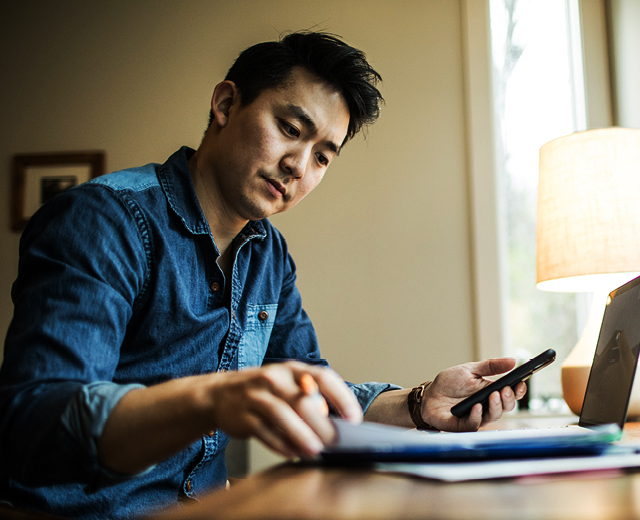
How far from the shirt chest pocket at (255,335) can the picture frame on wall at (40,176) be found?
58.9 inches

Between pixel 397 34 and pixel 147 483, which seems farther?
pixel 397 34

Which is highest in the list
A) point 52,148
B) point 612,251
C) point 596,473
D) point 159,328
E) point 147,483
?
point 52,148

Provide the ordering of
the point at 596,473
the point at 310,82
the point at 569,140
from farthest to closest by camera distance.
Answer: the point at 569,140
the point at 310,82
the point at 596,473

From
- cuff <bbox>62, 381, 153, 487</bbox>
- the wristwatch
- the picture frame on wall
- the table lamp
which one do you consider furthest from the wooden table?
the picture frame on wall

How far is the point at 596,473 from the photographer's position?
395mm

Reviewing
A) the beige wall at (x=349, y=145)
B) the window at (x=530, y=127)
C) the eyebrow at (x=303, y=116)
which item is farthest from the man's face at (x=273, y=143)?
the window at (x=530, y=127)

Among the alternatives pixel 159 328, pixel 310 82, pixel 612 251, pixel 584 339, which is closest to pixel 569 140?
pixel 612 251

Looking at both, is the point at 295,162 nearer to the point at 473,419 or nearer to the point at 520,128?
the point at 473,419

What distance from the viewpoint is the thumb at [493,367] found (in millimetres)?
942

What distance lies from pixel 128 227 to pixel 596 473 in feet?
2.35

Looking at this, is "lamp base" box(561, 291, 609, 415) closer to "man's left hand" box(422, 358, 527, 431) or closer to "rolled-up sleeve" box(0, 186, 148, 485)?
"man's left hand" box(422, 358, 527, 431)

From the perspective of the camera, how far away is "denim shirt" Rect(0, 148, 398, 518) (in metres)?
0.54

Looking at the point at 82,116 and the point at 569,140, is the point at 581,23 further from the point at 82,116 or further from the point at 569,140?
the point at 82,116

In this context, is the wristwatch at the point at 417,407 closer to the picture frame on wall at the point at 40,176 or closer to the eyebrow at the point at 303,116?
the eyebrow at the point at 303,116
